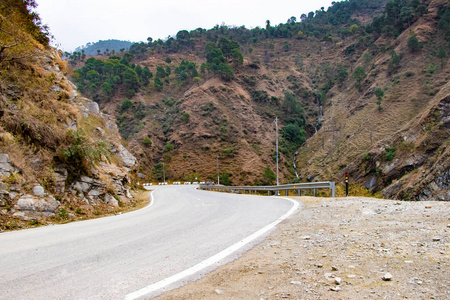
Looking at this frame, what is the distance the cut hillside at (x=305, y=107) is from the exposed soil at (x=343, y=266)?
26.4 m

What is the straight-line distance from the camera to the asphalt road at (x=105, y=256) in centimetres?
335

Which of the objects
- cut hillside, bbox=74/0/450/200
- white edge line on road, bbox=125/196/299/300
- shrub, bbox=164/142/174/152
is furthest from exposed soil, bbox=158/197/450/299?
shrub, bbox=164/142/174/152

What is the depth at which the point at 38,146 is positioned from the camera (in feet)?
36.7

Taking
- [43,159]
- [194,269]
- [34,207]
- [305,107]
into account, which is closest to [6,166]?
[43,159]

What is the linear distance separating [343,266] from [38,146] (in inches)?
463

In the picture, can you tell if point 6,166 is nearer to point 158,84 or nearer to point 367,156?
point 367,156

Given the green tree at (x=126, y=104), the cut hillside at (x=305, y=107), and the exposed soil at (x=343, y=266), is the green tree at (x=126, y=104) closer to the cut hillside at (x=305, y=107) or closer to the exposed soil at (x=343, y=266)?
the cut hillside at (x=305, y=107)

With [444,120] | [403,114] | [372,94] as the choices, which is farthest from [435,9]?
[444,120]

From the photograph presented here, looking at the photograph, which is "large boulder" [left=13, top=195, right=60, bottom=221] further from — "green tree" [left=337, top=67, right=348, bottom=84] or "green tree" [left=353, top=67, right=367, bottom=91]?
"green tree" [left=337, top=67, right=348, bottom=84]

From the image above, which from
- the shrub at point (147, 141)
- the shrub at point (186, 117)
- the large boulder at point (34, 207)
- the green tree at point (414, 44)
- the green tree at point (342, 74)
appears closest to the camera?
the large boulder at point (34, 207)

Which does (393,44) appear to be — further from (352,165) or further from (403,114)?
(352,165)

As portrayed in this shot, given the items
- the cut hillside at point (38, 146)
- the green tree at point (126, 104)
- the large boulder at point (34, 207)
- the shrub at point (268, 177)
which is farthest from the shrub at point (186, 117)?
the large boulder at point (34, 207)

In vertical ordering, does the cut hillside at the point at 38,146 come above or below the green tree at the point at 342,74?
below

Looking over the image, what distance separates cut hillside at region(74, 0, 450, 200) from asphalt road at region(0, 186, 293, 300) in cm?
2761
